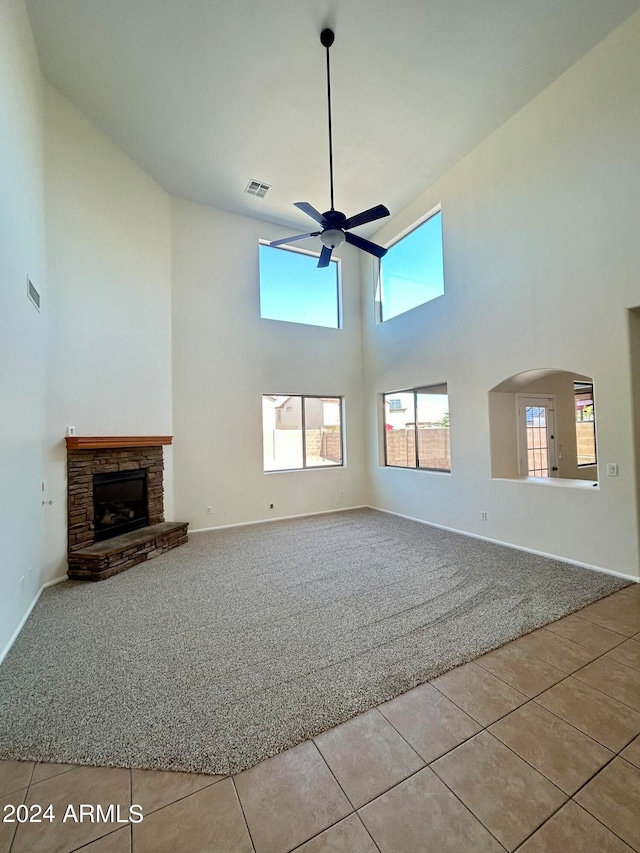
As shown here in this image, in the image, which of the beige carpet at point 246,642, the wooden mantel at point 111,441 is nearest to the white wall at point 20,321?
the wooden mantel at point 111,441

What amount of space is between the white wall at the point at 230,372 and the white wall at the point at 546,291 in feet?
6.65

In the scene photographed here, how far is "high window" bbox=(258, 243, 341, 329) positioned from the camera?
6.47 meters

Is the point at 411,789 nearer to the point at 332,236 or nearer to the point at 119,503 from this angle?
the point at 332,236

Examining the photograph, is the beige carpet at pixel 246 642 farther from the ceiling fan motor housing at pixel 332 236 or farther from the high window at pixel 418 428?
the ceiling fan motor housing at pixel 332 236

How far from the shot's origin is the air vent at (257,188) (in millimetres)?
5398

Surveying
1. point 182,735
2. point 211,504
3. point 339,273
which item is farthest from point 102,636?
point 339,273

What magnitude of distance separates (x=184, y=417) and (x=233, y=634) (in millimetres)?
3706

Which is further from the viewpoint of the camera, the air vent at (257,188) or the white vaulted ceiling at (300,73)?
the air vent at (257,188)

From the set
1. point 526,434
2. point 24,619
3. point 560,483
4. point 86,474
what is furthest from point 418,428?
point 24,619

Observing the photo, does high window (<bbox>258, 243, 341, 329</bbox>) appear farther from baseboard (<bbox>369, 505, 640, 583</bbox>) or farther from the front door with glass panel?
baseboard (<bbox>369, 505, 640, 583</bbox>)

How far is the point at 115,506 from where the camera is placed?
4.68m

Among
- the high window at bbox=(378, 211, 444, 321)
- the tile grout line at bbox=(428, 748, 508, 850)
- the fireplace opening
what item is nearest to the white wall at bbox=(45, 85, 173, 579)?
the fireplace opening

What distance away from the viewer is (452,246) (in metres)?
5.33

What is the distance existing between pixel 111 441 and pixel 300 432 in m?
3.24
